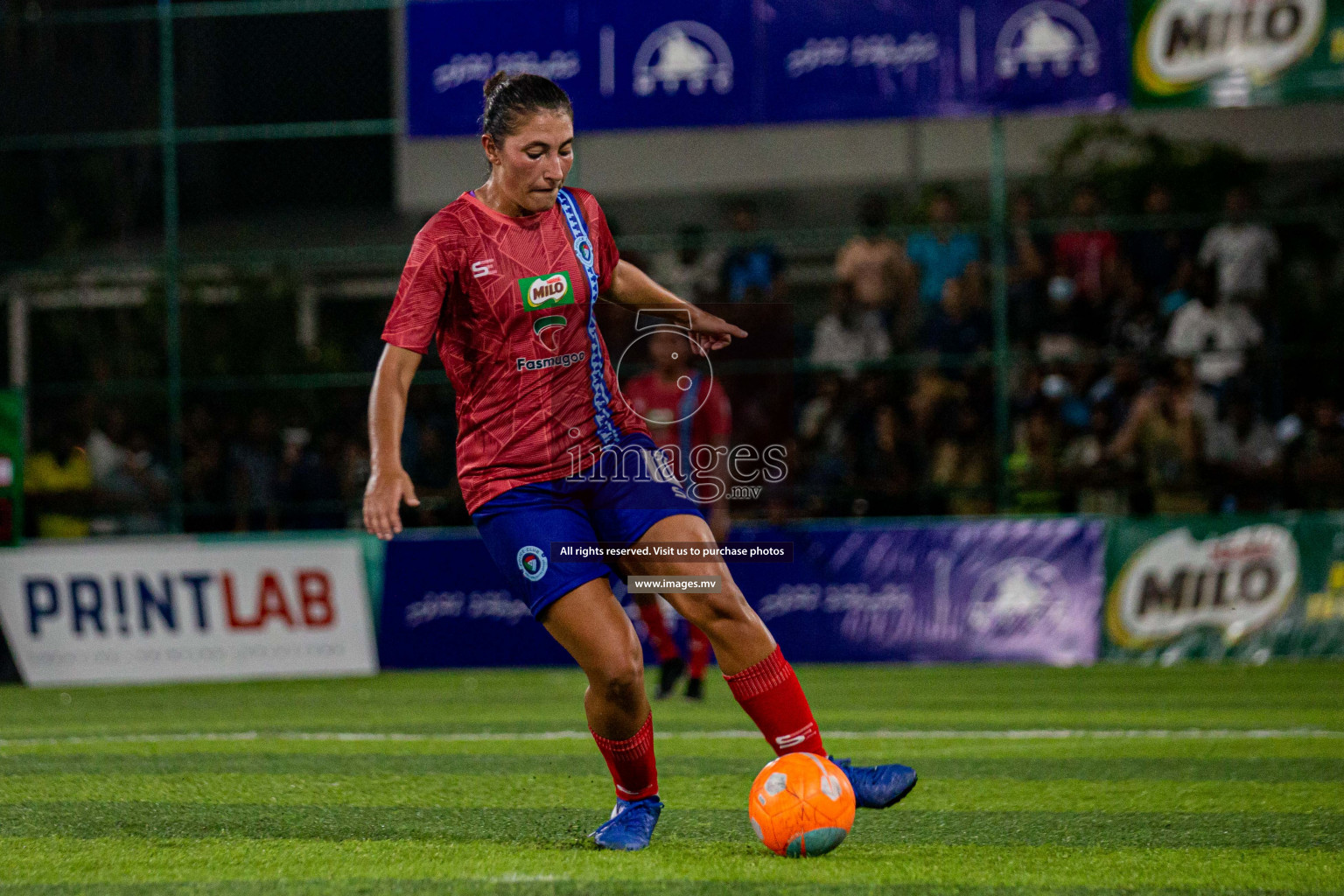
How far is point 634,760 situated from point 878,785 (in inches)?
28.6

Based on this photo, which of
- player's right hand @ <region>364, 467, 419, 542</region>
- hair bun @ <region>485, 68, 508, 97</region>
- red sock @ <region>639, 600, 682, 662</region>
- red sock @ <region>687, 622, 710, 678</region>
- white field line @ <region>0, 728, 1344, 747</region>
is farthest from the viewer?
red sock @ <region>687, 622, 710, 678</region>

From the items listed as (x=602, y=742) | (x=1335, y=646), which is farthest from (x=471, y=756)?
(x=1335, y=646)

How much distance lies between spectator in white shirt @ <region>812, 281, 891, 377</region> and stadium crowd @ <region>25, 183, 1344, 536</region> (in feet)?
0.06

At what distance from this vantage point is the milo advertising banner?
42.8ft

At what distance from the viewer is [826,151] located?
21.3 meters

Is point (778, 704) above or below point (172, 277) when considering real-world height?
below

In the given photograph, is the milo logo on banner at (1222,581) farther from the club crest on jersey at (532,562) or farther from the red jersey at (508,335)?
the club crest on jersey at (532,562)

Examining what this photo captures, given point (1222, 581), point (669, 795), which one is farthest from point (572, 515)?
point (1222, 581)

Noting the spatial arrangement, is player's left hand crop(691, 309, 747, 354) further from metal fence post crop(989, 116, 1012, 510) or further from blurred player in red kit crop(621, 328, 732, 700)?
metal fence post crop(989, 116, 1012, 510)

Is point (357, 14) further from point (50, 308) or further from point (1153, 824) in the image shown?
point (1153, 824)

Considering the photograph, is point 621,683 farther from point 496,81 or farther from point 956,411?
point 956,411

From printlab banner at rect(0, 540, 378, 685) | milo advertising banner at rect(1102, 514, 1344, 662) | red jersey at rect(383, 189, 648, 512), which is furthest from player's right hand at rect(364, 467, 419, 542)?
milo advertising banner at rect(1102, 514, 1344, 662)

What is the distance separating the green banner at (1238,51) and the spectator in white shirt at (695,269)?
13.0ft

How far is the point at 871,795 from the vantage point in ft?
16.3
